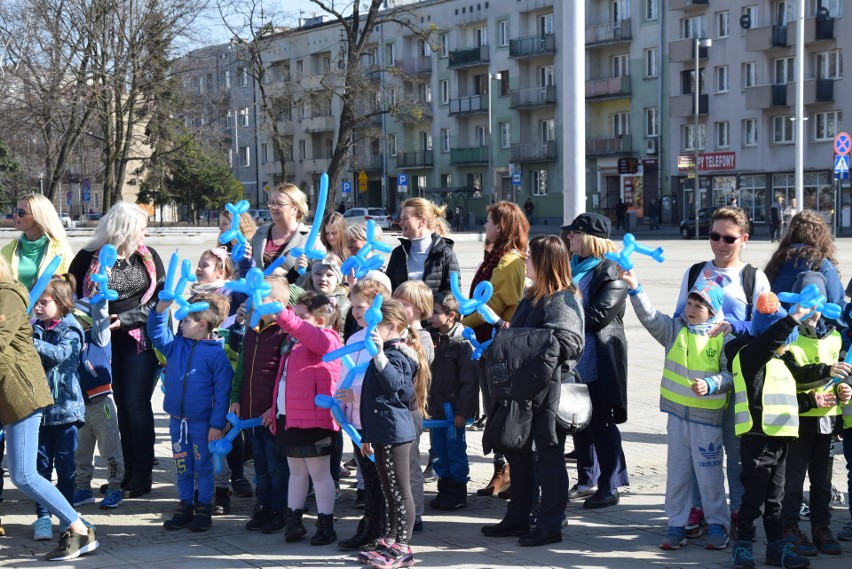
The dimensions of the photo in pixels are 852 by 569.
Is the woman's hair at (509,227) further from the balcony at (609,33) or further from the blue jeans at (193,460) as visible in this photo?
the balcony at (609,33)

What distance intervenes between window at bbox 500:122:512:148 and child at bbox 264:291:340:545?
59474 mm

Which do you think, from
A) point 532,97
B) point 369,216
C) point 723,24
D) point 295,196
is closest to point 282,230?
point 295,196

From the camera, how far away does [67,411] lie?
21.2 feet

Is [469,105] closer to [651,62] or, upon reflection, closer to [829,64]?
[651,62]

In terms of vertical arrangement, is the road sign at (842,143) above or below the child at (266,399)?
above

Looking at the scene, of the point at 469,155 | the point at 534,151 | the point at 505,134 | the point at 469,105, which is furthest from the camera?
the point at 469,155

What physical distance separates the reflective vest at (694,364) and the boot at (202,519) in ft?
9.14

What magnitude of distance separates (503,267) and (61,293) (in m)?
2.77

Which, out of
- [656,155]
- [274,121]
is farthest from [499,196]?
[274,121]

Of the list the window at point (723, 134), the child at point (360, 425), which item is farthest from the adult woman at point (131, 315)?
the window at point (723, 134)

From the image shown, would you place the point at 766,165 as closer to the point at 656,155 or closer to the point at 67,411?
the point at 656,155

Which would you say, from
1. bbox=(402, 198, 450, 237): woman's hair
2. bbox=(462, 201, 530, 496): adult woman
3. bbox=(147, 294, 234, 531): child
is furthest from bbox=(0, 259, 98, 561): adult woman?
bbox=(402, 198, 450, 237): woman's hair

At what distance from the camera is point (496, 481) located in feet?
23.7

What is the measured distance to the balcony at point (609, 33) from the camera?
57.1 meters
